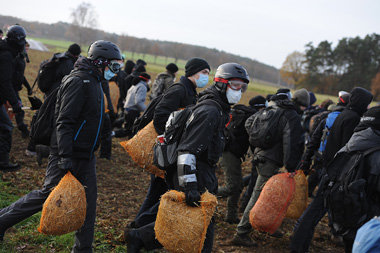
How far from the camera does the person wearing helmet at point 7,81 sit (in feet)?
20.4

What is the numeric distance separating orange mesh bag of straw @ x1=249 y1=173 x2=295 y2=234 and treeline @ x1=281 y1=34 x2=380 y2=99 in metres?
63.6

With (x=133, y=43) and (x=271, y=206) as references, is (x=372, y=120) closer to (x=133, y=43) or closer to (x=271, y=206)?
(x=271, y=206)

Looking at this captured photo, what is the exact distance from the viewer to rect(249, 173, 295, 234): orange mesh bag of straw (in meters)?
4.90

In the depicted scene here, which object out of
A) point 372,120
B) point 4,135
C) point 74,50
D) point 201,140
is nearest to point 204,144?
point 201,140

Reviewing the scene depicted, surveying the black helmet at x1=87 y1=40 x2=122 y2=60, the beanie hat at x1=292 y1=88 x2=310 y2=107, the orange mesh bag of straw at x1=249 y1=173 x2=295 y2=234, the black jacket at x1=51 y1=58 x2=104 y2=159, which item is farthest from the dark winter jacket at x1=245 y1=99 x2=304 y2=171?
the black jacket at x1=51 y1=58 x2=104 y2=159

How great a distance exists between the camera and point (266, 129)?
5.30 m

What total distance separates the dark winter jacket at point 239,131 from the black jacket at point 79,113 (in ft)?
9.16

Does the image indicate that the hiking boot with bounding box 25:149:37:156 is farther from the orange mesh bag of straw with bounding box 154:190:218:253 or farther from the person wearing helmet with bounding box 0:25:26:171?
the orange mesh bag of straw with bounding box 154:190:218:253

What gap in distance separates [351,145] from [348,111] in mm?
1322

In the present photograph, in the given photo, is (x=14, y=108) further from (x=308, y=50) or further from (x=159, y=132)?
(x=308, y=50)

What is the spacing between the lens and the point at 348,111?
4891 mm

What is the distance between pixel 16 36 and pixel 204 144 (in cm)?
502

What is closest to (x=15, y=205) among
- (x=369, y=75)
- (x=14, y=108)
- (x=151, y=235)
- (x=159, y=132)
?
(x=151, y=235)

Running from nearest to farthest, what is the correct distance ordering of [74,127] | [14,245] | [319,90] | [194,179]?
[194,179] < [74,127] < [14,245] < [319,90]
